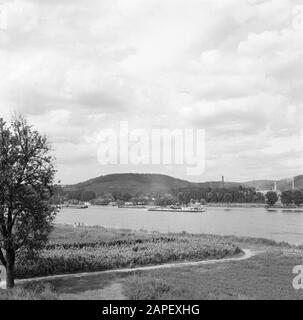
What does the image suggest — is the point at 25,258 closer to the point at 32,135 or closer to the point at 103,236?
the point at 32,135

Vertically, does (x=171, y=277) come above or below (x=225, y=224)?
above

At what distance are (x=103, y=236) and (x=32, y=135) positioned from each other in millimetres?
24558

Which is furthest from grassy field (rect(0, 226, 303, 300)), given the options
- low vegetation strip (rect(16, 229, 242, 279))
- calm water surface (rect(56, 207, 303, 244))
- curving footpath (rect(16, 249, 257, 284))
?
calm water surface (rect(56, 207, 303, 244))

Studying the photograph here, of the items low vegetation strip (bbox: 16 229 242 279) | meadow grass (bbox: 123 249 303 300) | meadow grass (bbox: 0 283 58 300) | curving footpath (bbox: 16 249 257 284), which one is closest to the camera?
meadow grass (bbox: 0 283 58 300)

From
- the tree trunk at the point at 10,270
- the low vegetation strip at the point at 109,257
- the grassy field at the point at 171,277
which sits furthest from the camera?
the low vegetation strip at the point at 109,257

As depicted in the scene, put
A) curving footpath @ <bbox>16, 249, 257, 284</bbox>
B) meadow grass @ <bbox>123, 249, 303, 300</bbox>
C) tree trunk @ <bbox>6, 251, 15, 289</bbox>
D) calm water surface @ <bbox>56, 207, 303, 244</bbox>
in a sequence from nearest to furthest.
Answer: meadow grass @ <bbox>123, 249, 303, 300</bbox>, tree trunk @ <bbox>6, 251, 15, 289</bbox>, curving footpath @ <bbox>16, 249, 257, 284</bbox>, calm water surface @ <bbox>56, 207, 303, 244</bbox>

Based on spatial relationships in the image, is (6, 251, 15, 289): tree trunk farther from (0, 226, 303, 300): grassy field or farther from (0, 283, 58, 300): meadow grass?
(0, 283, 58, 300): meadow grass

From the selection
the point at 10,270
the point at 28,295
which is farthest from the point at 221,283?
the point at 10,270

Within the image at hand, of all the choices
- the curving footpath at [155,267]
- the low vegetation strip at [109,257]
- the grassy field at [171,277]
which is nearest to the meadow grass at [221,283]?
the grassy field at [171,277]

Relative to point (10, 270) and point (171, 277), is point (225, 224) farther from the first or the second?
point (10, 270)

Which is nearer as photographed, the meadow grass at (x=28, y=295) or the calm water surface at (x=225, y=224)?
the meadow grass at (x=28, y=295)

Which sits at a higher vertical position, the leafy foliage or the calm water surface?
the leafy foliage

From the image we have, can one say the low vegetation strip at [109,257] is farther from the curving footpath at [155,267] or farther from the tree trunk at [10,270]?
the tree trunk at [10,270]
